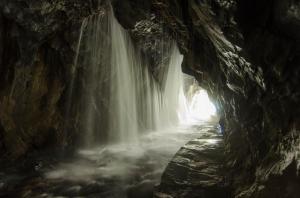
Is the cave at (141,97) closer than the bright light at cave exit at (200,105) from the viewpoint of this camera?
Yes

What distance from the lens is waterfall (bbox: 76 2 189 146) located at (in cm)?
1356

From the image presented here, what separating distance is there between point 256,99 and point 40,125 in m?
8.51

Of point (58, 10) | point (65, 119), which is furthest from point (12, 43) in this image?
point (65, 119)

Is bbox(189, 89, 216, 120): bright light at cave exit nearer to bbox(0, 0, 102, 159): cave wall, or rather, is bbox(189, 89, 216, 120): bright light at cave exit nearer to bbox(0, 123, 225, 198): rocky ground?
bbox(0, 123, 225, 198): rocky ground

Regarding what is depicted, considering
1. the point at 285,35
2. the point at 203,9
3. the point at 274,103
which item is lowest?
the point at 274,103

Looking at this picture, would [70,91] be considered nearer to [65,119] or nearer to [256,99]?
[65,119]

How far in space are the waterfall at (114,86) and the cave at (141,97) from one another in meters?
0.06

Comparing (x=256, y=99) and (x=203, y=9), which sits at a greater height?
(x=203, y=9)

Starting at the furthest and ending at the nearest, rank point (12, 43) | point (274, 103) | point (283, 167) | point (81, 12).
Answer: point (81, 12)
point (12, 43)
point (274, 103)
point (283, 167)

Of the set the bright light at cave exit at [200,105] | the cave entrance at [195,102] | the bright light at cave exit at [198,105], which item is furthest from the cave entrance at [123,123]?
the bright light at cave exit at [200,105]

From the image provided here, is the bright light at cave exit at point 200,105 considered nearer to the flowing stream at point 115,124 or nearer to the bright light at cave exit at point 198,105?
the bright light at cave exit at point 198,105

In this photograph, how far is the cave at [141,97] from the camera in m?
4.93

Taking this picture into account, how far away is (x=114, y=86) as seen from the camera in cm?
1530

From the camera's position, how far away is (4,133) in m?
10.4
